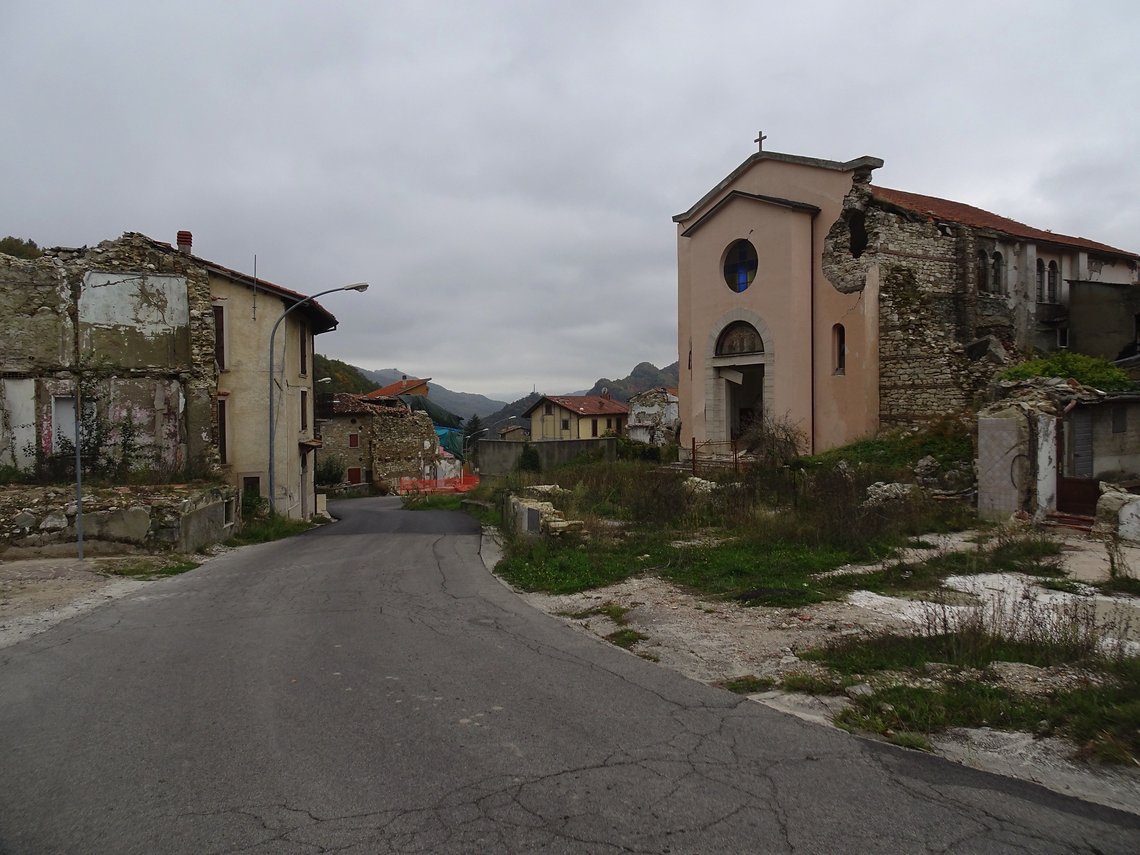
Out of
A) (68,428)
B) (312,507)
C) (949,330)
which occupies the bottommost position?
(312,507)

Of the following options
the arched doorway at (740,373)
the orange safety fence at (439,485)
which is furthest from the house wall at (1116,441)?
the orange safety fence at (439,485)

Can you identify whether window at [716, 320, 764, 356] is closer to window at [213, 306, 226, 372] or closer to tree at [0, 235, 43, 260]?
window at [213, 306, 226, 372]

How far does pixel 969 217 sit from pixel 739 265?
8970 mm

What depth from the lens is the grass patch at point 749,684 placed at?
5961 mm

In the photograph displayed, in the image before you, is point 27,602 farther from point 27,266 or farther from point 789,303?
point 789,303

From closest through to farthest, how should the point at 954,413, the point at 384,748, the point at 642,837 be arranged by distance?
the point at 642,837
the point at 384,748
the point at 954,413

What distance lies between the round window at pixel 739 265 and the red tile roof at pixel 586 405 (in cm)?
3859

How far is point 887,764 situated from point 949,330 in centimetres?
2279

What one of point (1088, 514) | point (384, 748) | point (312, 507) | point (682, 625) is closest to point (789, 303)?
point (1088, 514)

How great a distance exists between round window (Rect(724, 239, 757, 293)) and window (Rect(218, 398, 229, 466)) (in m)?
18.0

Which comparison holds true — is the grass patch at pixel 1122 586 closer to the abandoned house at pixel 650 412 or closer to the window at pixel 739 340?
the window at pixel 739 340

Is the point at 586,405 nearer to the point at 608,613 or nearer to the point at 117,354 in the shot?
the point at 117,354

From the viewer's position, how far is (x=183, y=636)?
820 cm

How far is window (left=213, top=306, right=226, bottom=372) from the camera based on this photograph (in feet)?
75.6
